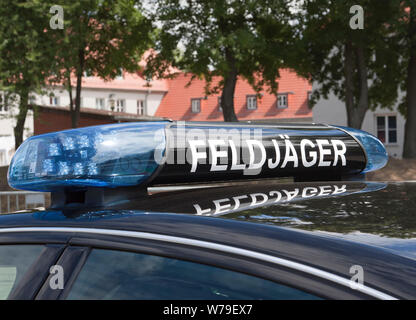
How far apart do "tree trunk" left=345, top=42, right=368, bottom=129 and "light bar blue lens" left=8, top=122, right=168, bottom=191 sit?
21953 mm

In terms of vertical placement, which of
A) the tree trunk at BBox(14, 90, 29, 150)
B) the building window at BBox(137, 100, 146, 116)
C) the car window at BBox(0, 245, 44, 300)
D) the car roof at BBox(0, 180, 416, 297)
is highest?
the building window at BBox(137, 100, 146, 116)

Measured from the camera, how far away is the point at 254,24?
24.2 metres

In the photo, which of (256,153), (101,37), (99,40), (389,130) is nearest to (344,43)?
(101,37)

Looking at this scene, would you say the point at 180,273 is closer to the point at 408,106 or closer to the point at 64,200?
the point at 64,200

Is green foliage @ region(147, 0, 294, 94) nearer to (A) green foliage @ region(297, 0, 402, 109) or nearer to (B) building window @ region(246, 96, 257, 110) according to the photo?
(A) green foliage @ region(297, 0, 402, 109)

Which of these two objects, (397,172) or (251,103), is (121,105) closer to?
(251,103)

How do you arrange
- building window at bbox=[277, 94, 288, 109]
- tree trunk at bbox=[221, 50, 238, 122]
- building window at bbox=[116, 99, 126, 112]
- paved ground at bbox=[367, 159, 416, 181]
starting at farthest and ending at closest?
building window at bbox=[116, 99, 126, 112] < building window at bbox=[277, 94, 288, 109] < tree trunk at bbox=[221, 50, 238, 122] < paved ground at bbox=[367, 159, 416, 181]

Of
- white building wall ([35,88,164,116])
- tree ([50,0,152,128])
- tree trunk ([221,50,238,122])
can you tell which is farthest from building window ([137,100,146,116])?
tree trunk ([221,50,238,122])

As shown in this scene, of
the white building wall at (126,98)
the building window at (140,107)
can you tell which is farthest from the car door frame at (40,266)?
the building window at (140,107)

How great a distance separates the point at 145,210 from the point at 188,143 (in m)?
0.32

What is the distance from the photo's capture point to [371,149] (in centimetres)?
249

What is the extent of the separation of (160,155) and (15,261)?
1.72 ft

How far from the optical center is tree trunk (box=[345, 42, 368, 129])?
23.4m

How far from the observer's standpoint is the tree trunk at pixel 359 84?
76.7ft
